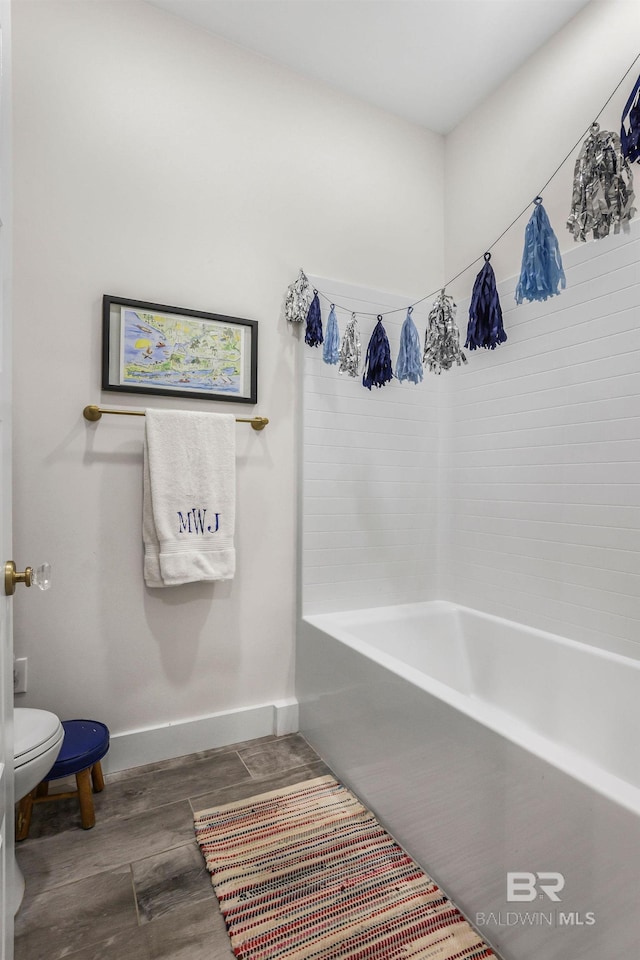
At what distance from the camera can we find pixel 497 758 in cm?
123

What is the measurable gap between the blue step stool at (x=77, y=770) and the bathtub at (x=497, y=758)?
83 cm

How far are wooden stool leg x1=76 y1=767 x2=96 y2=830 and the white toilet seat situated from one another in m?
0.23

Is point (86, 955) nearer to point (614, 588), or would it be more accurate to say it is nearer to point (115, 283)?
point (614, 588)

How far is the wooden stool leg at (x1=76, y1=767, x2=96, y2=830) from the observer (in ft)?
5.28

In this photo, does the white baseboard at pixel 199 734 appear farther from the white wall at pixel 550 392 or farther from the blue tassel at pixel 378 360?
the blue tassel at pixel 378 360

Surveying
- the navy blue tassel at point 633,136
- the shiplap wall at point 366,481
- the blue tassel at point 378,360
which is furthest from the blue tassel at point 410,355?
the navy blue tassel at point 633,136

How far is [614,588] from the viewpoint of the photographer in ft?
5.93

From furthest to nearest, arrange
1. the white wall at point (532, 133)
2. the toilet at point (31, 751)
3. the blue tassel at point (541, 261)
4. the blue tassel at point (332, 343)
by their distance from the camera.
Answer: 1. the blue tassel at point (332, 343)
2. the white wall at point (532, 133)
3. the blue tassel at point (541, 261)
4. the toilet at point (31, 751)

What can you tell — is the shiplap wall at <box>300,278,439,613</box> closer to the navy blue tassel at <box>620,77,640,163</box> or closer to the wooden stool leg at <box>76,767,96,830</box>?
the wooden stool leg at <box>76,767,96,830</box>

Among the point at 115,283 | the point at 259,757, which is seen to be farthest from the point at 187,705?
the point at 115,283

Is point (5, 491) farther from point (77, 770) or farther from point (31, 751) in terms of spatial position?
point (77, 770)

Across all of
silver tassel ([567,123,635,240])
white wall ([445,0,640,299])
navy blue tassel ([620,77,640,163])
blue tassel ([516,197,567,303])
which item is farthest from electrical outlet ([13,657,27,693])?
white wall ([445,0,640,299])

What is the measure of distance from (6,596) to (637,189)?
219 centimetres

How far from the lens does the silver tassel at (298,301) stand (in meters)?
2.22
